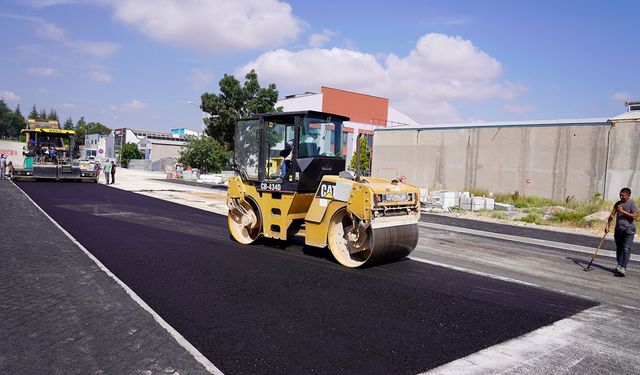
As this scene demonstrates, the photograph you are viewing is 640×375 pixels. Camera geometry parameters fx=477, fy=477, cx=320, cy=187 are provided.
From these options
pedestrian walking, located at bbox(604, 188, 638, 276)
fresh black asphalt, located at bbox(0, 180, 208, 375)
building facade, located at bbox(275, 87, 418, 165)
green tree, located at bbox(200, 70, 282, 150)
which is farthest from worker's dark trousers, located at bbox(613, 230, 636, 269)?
Answer: building facade, located at bbox(275, 87, 418, 165)

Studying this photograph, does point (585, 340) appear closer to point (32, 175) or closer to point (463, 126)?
point (463, 126)

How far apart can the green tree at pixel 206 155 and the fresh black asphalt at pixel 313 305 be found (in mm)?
30158

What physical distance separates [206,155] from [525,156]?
25.2 m

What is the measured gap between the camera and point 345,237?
8.09 m

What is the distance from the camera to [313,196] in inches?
352

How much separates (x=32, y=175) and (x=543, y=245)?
25.8 m

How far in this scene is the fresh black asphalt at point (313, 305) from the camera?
4.31m

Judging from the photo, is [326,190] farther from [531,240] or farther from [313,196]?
[531,240]

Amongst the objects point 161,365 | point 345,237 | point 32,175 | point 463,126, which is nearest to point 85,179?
point 32,175

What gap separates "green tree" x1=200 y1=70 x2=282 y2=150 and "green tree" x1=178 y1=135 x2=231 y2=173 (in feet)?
4.59

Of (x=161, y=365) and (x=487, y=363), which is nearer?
(x=161, y=365)

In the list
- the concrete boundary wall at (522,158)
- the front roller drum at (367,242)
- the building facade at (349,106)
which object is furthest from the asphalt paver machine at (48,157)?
the building facade at (349,106)

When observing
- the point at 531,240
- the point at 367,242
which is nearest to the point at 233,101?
the point at 531,240

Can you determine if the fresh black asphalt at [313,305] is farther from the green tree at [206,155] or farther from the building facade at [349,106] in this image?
the building facade at [349,106]
